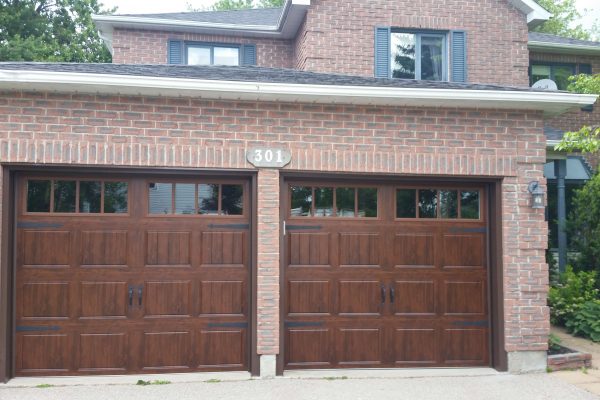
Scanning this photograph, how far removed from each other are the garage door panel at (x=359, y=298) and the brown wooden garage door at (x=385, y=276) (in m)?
0.01

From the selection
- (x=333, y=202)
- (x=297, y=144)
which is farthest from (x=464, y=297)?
(x=297, y=144)

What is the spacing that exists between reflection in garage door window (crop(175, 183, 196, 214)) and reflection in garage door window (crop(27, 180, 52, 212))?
1.53 meters

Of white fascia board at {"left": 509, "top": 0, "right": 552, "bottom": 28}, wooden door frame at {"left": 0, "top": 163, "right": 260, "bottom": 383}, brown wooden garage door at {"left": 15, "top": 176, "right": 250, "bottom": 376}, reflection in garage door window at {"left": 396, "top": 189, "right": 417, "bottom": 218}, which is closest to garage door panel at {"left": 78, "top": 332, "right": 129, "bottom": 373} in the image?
brown wooden garage door at {"left": 15, "top": 176, "right": 250, "bottom": 376}

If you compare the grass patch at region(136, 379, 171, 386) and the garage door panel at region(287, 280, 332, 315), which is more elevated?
the garage door panel at region(287, 280, 332, 315)

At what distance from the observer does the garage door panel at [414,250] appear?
755 centimetres

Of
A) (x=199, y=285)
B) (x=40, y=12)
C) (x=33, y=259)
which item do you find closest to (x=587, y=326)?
(x=199, y=285)

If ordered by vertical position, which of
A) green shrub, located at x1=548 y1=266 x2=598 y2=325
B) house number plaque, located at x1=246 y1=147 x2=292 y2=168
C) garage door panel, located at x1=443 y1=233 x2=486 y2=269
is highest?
house number plaque, located at x1=246 y1=147 x2=292 y2=168

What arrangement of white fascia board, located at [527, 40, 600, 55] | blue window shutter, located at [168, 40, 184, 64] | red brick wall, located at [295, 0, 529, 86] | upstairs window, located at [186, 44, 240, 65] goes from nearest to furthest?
1. red brick wall, located at [295, 0, 529, 86]
2. blue window shutter, located at [168, 40, 184, 64]
3. upstairs window, located at [186, 44, 240, 65]
4. white fascia board, located at [527, 40, 600, 55]

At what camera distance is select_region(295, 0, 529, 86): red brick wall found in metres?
11.5

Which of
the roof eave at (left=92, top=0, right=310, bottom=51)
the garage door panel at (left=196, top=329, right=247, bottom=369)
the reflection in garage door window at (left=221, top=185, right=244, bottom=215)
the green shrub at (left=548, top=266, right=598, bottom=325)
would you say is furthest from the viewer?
the roof eave at (left=92, top=0, right=310, bottom=51)

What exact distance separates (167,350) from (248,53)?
833 cm

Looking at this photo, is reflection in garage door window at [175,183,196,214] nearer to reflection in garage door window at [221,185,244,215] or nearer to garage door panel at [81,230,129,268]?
reflection in garage door window at [221,185,244,215]

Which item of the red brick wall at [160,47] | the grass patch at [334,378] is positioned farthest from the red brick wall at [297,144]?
the red brick wall at [160,47]

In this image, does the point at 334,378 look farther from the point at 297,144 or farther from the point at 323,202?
the point at 297,144
